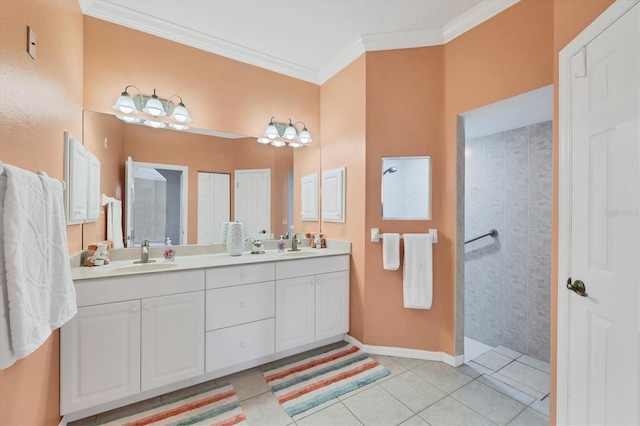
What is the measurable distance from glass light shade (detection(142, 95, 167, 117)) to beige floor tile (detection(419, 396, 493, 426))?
290cm

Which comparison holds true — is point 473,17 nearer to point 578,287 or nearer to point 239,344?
point 578,287

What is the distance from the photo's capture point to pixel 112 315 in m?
1.59

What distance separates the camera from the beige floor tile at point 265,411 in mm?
1632

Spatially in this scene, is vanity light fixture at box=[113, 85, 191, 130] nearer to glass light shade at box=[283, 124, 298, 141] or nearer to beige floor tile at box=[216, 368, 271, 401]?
glass light shade at box=[283, 124, 298, 141]

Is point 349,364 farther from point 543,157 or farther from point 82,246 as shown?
point 543,157

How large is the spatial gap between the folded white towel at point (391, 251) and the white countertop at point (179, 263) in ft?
1.32

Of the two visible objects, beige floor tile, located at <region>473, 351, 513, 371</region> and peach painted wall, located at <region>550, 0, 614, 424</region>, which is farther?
beige floor tile, located at <region>473, 351, 513, 371</region>

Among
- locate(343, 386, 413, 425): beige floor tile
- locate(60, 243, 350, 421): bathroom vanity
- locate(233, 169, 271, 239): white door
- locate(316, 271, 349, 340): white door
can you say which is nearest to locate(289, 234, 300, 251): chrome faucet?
locate(233, 169, 271, 239): white door

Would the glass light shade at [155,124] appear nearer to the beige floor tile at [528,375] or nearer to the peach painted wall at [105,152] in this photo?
the peach painted wall at [105,152]

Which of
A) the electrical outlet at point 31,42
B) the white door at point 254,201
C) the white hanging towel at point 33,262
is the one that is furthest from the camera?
the white door at point 254,201

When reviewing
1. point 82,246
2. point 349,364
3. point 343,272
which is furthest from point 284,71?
point 349,364

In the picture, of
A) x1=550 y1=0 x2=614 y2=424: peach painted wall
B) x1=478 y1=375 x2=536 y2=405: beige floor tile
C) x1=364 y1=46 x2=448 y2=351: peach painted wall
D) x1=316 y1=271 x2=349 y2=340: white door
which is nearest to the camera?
x1=550 y1=0 x2=614 y2=424: peach painted wall

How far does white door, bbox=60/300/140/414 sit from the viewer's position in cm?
150

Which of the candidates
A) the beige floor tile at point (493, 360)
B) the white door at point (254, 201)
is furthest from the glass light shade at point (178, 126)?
the beige floor tile at point (493, 360)
